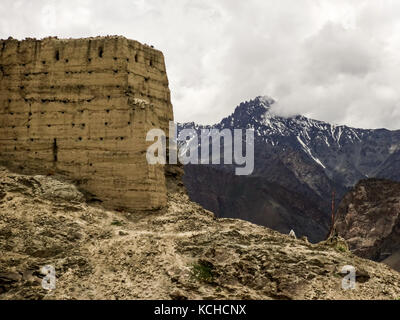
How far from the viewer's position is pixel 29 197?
34.2 m

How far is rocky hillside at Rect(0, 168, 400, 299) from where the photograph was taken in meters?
28.8

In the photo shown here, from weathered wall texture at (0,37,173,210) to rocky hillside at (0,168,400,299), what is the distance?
5.24 feet

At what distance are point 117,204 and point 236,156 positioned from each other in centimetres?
15848

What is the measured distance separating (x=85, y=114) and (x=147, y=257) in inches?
414

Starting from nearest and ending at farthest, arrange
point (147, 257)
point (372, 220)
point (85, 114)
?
point (147, 257), point (85, 114), point (372, 220)

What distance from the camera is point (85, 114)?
1470 inches

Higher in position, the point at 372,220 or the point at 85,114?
the point at 85,114

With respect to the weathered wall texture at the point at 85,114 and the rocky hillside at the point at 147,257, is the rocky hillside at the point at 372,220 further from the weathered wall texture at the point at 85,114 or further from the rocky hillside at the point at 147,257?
the rocky hillside at the point at 147,257

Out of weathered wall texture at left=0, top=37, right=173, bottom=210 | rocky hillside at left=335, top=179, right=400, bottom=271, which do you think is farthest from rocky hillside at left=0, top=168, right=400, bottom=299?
rocky hillside at left=335, top=179, right=400, bottom=271

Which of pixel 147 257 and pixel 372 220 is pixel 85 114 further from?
pixel 372 220

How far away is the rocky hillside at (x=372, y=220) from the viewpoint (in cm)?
11412

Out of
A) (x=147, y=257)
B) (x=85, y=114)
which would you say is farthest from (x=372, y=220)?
(x=147, y=257)

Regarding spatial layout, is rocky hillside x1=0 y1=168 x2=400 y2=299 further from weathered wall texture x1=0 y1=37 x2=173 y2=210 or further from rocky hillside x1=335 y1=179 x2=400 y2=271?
rocky hillside x1=335 y1=179 x2=400 y2=271

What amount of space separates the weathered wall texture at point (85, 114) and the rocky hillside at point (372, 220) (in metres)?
77.0
